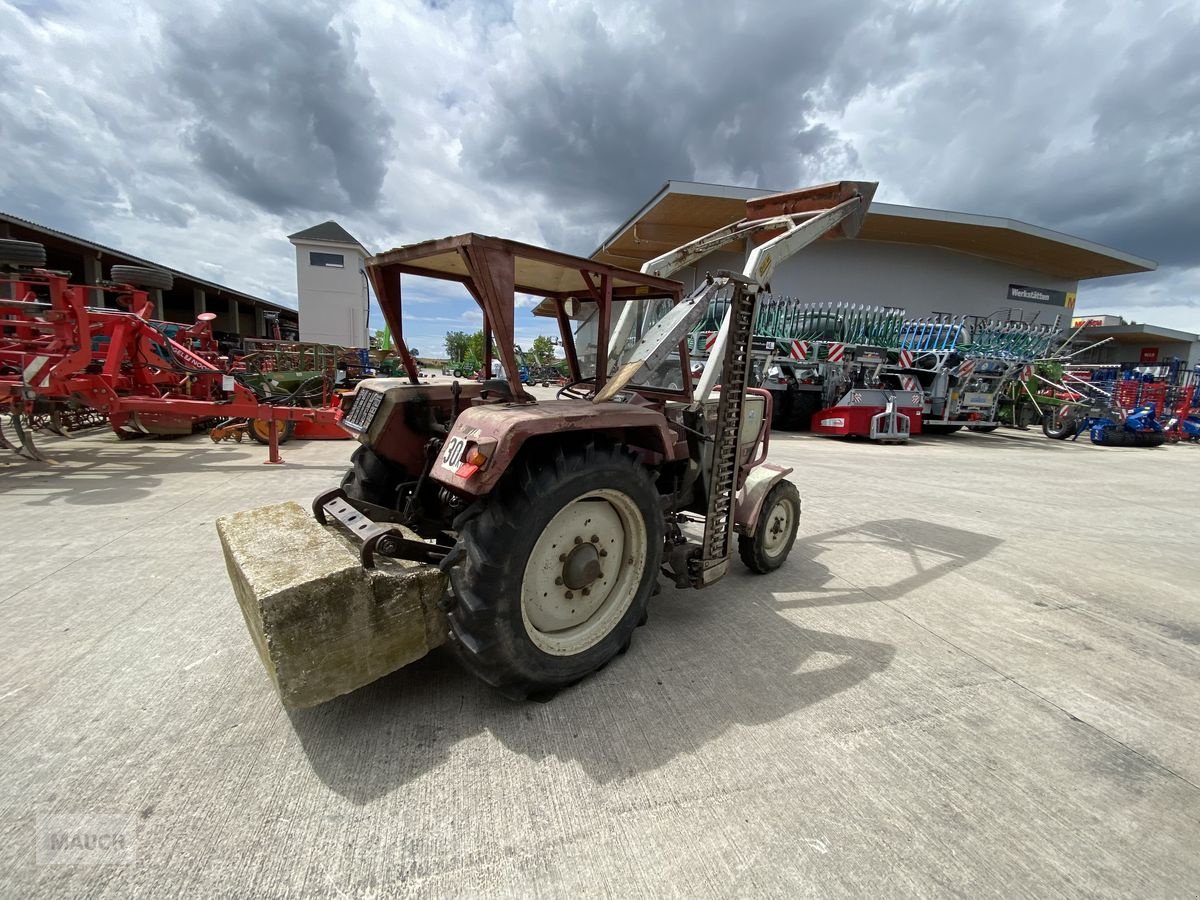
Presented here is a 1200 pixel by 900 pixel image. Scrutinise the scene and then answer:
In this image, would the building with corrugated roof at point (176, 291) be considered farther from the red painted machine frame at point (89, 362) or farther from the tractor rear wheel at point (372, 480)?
the tractor rear wheel at point (372, 480)

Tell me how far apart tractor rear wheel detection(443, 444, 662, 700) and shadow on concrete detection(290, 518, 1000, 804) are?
171 mm

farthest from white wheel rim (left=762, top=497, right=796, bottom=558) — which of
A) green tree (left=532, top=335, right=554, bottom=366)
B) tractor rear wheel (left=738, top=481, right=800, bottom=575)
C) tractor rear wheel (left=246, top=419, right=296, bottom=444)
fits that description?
green tree (left=532, top=335, right=554, bottom=366)

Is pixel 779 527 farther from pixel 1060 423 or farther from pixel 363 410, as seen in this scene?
pixel 1060 423

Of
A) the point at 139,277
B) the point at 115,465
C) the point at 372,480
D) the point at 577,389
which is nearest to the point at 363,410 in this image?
the point at 372,480

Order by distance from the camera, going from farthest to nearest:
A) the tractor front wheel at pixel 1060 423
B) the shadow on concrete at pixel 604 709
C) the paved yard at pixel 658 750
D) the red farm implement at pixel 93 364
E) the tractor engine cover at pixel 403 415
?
the tractor front wheel at pixel 1060 423, the red farm implement at pixel 93 364, the tractor engine cover at pixel 403 415, the shadow on concrete at pixel 604 709, the paved yard at pixel 658 750

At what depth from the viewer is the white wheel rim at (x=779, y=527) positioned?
3.73m

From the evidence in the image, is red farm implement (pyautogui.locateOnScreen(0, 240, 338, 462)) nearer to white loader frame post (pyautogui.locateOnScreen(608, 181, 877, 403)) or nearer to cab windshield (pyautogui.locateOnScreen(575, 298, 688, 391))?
cab windshield (pyautogui.locateOnScreen(575, 298, 688, 391))

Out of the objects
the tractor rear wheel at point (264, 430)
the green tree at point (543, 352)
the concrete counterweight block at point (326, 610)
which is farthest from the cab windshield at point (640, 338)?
the green tree at point (543, 352)

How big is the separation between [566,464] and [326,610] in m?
0.98

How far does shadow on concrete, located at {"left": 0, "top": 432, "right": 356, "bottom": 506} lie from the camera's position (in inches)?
204

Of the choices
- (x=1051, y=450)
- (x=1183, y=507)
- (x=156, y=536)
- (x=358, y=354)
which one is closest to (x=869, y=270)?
(x=1051, y=450)

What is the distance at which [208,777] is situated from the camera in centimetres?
177

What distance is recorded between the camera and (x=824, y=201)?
3.75 m

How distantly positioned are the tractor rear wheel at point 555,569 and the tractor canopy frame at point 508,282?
1.86 feet
